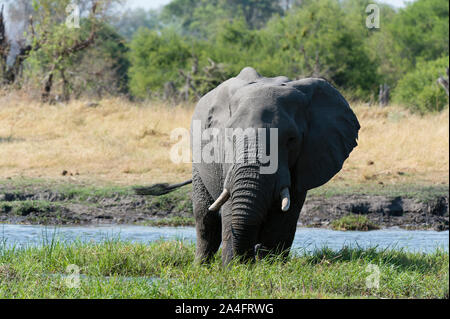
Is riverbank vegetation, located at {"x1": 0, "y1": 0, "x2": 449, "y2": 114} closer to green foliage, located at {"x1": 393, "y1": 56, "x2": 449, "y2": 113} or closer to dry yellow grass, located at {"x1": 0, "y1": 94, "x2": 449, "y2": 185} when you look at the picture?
green foliage, located at {"x1": 393, "y1": 56, "x2": 449, "y2": 113}

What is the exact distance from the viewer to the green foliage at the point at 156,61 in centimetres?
2950

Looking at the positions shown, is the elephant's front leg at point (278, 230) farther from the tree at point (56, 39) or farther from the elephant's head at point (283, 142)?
the tree at point (56, 39)

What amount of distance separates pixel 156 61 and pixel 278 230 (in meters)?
24.5

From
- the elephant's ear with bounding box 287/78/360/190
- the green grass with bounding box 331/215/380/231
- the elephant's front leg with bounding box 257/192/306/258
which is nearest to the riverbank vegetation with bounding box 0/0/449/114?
the green grass with bounding box 331/215/380/231

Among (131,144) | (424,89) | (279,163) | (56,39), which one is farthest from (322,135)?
(424,89)

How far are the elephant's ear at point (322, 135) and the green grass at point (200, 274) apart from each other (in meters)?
0.70

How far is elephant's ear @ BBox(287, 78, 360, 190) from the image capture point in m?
6.11

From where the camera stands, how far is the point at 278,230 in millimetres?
6008

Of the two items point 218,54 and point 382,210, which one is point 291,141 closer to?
point 382,210
